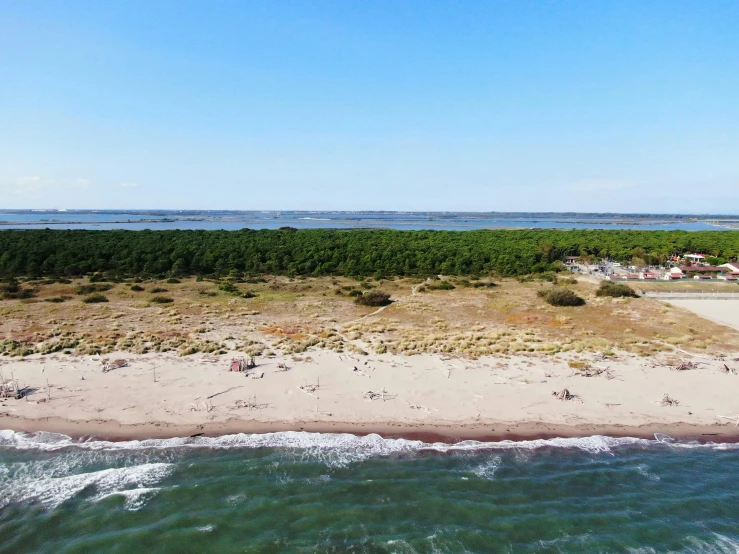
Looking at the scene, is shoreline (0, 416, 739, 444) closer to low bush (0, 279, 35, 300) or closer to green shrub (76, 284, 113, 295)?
green shrub (76, 284, 113, 295)

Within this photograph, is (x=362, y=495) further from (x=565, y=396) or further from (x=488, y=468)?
(x=565, y=396)

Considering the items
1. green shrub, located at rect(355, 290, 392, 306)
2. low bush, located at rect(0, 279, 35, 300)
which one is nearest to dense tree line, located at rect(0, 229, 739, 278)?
low bush, located at rect(0, 279, 35, 300)

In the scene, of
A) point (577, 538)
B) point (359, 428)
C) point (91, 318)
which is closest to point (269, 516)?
point (359, 428)

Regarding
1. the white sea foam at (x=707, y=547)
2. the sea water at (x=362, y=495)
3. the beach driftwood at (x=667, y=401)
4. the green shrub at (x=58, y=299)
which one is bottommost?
the white sea foam at (x=707, y=547)

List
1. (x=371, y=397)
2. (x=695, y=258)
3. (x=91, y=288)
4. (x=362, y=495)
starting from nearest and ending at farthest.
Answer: (x=362, y=495) < (x=371, y=397) < (x=91, y=288) < (x=695, y=258)

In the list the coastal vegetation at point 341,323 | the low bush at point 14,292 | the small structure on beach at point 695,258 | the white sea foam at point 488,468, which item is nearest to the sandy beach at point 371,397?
the white sea foam at point 488,468

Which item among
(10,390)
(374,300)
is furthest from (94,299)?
(374,300)

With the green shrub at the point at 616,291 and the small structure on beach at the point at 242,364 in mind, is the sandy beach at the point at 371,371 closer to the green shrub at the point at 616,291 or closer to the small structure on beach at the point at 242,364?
the small structure on beach at the point at 242,364
